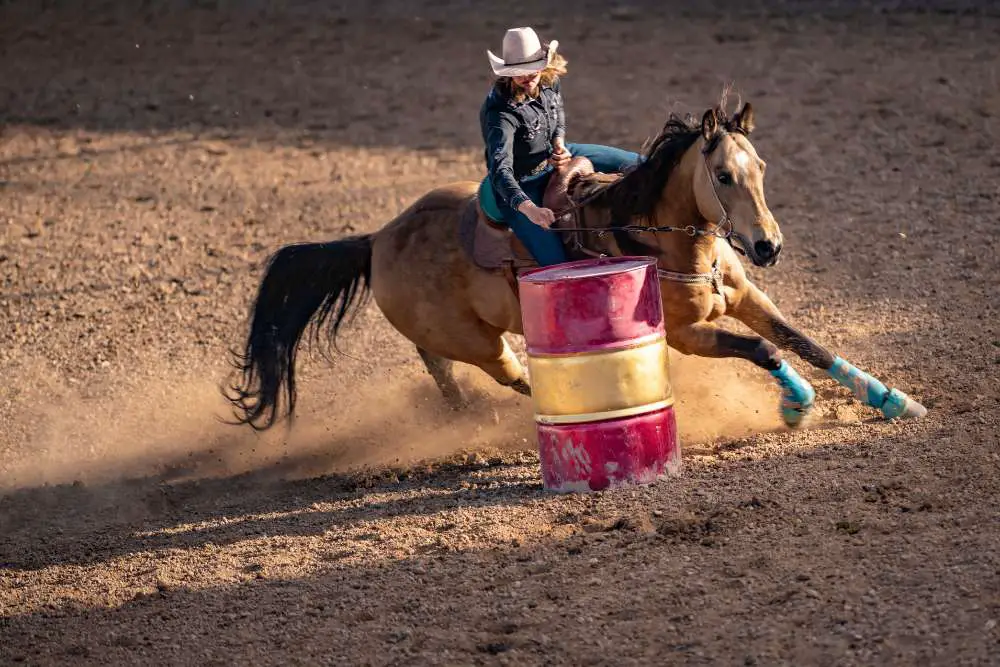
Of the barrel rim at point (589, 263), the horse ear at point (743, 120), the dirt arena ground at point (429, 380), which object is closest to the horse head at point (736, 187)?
the horse ear at point (743, 120)

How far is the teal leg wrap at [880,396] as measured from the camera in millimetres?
5973

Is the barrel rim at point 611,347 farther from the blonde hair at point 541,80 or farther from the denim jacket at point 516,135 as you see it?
the blonde hair at point 541,80

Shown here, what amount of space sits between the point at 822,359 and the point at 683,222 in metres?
0.92

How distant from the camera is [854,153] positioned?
10672mm

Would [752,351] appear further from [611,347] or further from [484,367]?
[484,367]

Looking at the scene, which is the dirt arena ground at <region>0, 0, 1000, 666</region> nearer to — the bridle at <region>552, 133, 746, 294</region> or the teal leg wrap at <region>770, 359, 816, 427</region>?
the teal leg wrap at <region>770, 359, 816, 427</region>

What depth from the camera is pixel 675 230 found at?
19.3 feet

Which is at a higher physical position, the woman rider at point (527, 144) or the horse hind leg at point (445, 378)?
the woman rider at point (527, 144)

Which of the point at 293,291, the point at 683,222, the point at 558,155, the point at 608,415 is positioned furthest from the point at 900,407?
the point at 293,291

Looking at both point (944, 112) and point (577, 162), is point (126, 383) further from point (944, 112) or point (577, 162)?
point (944, 112)

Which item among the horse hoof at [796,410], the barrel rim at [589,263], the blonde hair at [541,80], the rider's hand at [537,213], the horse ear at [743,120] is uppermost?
the blonde hair at [541,80]

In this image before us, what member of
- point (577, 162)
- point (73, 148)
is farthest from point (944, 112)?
point (73, 148)

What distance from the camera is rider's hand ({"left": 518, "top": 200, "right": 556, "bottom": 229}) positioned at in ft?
18.6

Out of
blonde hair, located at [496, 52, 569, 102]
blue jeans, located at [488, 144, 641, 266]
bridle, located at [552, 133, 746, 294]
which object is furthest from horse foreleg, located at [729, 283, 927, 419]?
blonde hair, located at [496, 52, 569, 102]
